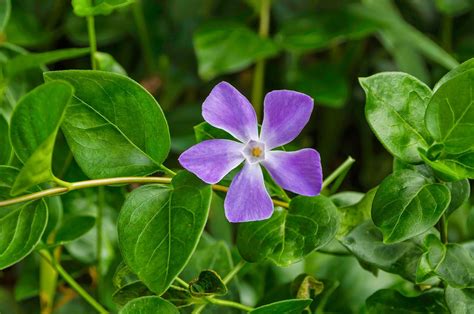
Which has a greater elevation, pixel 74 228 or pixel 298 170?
pixel 298 170

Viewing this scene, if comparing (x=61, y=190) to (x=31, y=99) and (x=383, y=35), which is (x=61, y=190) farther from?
(x=383, y=35)

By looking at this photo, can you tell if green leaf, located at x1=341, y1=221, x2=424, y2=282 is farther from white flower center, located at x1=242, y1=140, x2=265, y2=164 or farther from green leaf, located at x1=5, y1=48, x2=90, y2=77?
green leaf, located at x1=5, y1=48, x2=90, y2=77

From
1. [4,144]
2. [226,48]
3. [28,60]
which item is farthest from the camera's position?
[226,48]

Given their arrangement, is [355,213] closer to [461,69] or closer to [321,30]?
[461,69]

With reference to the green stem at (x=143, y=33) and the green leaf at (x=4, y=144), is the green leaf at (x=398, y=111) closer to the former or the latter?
the green leaf at (x=4, y=144)

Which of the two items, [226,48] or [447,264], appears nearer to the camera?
[447,264]

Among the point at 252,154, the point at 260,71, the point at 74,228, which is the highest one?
the point at 252,154

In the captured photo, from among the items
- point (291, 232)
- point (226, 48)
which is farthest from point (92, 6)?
point (226, 48)

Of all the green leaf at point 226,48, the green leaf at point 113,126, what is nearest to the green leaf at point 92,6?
the green leaf at point 113,126
